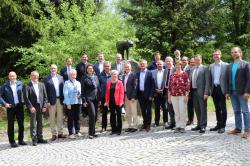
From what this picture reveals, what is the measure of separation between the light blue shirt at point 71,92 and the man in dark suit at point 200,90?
121 inches

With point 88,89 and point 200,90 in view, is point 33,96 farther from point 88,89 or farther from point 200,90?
point 200,90

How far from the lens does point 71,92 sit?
1052cm

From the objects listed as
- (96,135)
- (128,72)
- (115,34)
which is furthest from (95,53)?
(96,135)

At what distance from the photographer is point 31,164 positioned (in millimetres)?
7570

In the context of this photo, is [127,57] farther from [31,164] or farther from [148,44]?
[148,44]

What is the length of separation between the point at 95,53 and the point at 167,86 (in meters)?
4.95

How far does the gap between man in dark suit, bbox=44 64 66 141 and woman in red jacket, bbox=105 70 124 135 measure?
1.26 metres

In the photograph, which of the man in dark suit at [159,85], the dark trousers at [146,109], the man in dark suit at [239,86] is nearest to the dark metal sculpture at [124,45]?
the man in dark suit at [159,85]

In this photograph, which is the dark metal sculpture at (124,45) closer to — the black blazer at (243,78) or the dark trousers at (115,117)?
the dark trousers at (115,117)

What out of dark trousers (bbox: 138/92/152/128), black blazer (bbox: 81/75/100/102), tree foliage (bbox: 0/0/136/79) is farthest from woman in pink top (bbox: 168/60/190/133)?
tree foliage (bbox: 0/0/136/79)

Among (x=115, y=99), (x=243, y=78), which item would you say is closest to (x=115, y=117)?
(x=115, y=99)

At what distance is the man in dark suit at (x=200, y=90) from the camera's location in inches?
398

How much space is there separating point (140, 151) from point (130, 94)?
3.15 metres

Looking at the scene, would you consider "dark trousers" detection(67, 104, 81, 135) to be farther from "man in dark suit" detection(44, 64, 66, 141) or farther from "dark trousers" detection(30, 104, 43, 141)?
"dark trousers" detection(30, 104, 43, 141)
